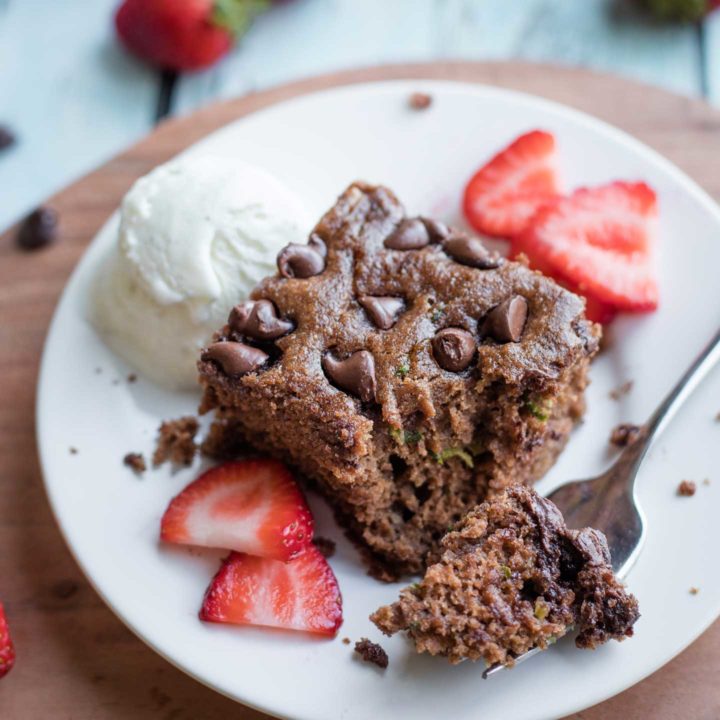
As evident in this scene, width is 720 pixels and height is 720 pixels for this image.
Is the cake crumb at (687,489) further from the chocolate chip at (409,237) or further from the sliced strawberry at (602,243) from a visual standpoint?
the chocolate chip at (409,237)

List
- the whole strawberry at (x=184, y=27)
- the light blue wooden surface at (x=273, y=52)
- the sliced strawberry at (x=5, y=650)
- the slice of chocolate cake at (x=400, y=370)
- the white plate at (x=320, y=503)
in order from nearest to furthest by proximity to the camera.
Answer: the white plate at (x=320, y=503) → the slice of chocolate cake at (x=400, y=370) → the sliced strawberry at (x=5, y=650) → the whole strawberry at (x=184, y=27) → the light blue wooden surface at (x=273, y=52)

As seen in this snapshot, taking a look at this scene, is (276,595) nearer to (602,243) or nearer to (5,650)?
(5,650)

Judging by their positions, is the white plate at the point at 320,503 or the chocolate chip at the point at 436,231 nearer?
the white plate at the point at 320,503

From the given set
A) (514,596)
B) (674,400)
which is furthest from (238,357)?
(674,400)

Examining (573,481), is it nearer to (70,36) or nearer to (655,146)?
(655,146)

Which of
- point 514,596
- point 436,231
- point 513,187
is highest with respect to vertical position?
point 513,187

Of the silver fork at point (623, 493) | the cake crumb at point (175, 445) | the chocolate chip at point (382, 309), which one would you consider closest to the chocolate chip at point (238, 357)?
the chocolate chip at point (382, 309)
